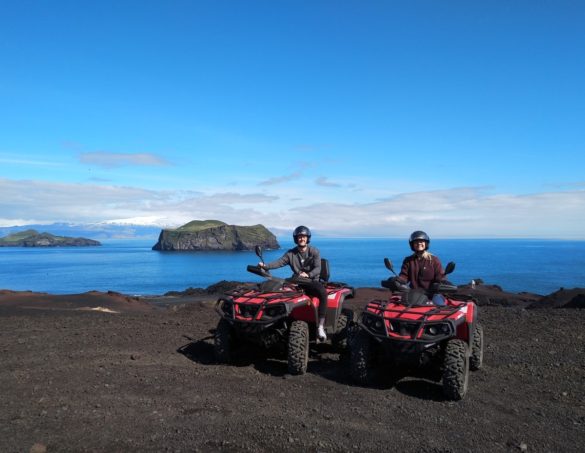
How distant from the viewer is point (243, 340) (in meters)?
7.99

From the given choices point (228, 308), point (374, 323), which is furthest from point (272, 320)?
point (374, 323)

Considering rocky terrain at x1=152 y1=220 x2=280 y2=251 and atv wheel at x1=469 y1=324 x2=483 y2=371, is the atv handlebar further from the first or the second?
rocky terrain at x1=152 y1=220 x2=280 y2=251

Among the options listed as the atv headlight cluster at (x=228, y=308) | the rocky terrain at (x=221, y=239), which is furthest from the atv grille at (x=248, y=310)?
the rocky terrain at (x=221, y=239)

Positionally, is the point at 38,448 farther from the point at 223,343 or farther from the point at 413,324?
the point at 413,324

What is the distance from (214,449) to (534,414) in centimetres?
400

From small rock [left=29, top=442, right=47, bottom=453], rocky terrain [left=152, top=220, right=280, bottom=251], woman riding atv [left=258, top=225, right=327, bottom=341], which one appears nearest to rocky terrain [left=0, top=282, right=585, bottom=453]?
small rock [left=29, top=442, right=47, bottom=453]

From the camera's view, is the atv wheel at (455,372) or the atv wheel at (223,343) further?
the atv wheel at (223,343)

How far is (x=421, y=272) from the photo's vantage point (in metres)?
8.07

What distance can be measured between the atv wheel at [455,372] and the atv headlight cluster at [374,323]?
2.91 feet

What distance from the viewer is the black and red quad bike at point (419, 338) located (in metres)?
6.15

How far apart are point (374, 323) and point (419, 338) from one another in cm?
68

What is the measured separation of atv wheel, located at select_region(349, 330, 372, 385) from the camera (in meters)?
6.70

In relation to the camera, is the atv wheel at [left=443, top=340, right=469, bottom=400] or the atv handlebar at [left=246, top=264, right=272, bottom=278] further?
the atv handlebar at [left=246, top=264, right=272, bottom=278]

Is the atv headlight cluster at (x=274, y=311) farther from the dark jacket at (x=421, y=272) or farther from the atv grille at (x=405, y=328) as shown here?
the dark jacket at (x=421, y=272)
